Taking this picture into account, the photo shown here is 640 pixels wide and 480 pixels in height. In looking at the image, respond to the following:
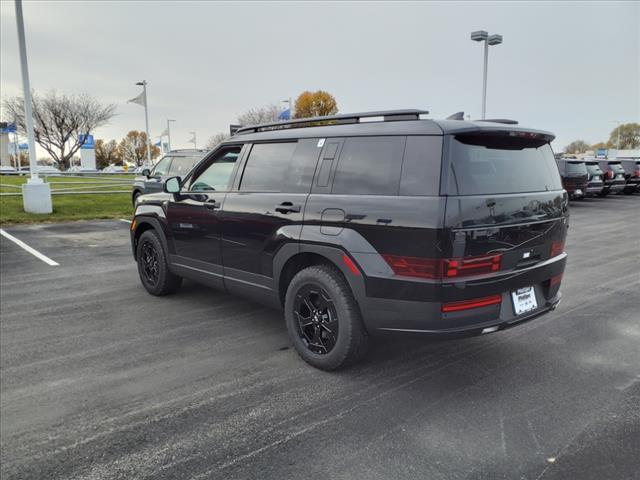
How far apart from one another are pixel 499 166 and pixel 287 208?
162 cm

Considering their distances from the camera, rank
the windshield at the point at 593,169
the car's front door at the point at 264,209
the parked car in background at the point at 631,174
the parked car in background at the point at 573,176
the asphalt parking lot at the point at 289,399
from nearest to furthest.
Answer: the asphalt parking lot at the point at 289,399, the car's front door at the point at 264,209, the parked car in background at the point at 573,176, the windshield at the point at 593,169, the parked car in background at the point at 631,174

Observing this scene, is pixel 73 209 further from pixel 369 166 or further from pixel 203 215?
pixel 369 166

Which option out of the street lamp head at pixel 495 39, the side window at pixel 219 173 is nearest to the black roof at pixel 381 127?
the side window at pixel 219 173

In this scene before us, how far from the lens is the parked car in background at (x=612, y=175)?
842 inches

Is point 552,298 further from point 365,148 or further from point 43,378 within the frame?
point 43,378

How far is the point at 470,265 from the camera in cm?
307

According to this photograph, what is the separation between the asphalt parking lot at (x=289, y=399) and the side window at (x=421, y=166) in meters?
1.42

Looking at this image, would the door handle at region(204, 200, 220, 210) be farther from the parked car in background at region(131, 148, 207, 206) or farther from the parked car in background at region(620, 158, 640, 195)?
the parked car in background at region(620, 158, 640, 195)

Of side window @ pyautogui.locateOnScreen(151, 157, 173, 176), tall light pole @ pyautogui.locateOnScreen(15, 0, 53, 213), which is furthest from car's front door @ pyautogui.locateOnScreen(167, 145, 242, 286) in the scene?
tall light pole @ pyautogui.locateOnScreen(15, 0, 53, 213)

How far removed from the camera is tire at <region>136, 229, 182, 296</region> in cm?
556

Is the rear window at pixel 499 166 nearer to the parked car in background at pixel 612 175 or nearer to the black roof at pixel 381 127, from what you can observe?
the black roof at pixel 381 127

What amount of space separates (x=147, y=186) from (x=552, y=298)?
423 inches

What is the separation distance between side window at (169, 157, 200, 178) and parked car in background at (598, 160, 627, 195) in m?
18.2

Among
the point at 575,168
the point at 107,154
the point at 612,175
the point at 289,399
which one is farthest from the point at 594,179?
the point at 107,154
